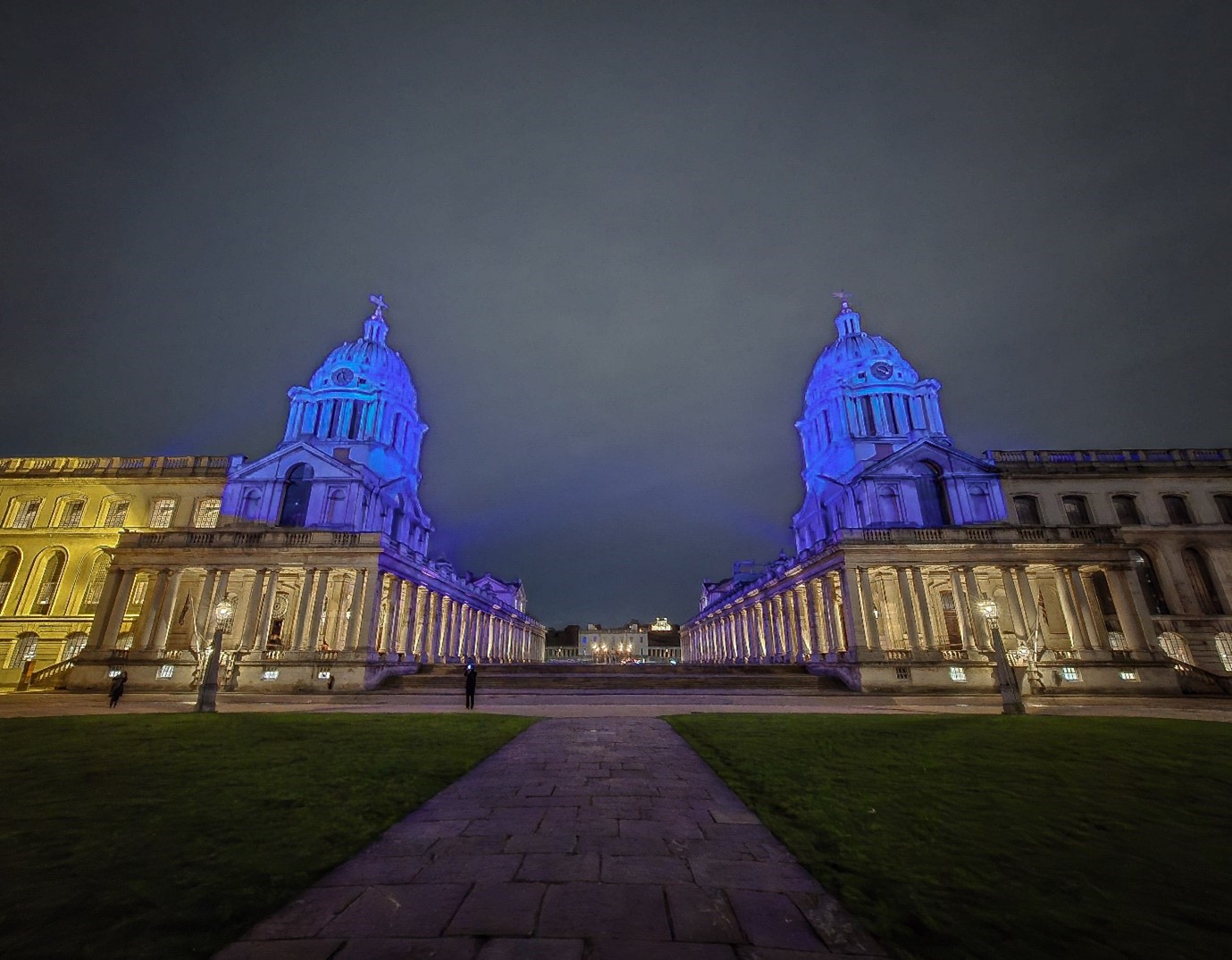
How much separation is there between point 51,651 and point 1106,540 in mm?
73849

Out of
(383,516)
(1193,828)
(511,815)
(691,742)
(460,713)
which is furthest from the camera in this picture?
(383,516)

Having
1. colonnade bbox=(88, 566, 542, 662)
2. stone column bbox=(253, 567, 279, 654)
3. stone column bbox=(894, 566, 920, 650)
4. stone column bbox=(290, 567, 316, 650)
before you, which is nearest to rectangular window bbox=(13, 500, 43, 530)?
colonnade bbox=(88, 566, 542, 662)

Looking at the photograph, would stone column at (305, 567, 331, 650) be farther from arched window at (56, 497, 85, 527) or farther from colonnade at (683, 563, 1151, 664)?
colonnade at (683, 563, 1151, 664)

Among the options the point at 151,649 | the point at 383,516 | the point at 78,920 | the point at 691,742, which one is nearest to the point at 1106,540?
the point at 691,742

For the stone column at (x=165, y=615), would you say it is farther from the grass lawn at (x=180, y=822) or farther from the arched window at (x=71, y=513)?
the grass lawn at (x=180, y=822)

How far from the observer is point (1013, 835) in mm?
5453

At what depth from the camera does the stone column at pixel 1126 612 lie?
3269 centimetres

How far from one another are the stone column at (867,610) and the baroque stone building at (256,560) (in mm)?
28992

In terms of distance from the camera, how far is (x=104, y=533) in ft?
146

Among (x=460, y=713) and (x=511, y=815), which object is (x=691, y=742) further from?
(x=460, y=713)

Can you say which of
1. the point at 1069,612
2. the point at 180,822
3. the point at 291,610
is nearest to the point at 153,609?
the point at 291,610

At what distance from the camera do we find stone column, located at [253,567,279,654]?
35.2m

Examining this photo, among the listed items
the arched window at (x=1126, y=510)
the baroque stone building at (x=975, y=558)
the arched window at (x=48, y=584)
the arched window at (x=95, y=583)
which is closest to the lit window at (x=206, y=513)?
the arched window at (x=95, y=583)

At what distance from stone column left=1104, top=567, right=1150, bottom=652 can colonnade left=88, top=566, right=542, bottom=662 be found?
149 feet
